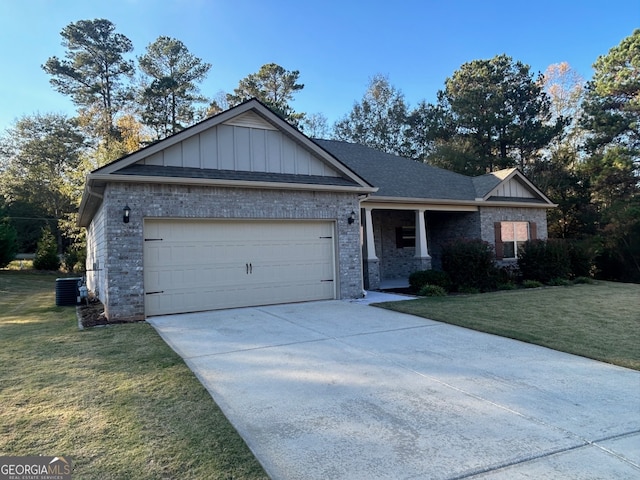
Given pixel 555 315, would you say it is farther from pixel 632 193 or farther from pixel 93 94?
pixel 93 94

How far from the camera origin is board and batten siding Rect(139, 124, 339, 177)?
29.7 ft

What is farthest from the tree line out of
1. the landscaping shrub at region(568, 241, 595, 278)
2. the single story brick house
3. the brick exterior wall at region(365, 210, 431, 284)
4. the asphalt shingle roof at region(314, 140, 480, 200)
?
the single story brick house

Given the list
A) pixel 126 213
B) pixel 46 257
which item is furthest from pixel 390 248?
pixel 46 257

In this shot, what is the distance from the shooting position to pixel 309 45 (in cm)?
2028

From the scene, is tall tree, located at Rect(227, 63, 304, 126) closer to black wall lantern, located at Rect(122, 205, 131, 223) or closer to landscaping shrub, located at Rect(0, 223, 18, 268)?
landscaping shrub, located at Rect(0, 223, 18, 268)

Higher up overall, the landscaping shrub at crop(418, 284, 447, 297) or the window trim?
the window trim

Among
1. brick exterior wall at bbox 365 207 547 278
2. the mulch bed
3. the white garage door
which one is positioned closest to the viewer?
the mulch bed

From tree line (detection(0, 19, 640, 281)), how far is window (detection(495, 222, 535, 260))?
882cm

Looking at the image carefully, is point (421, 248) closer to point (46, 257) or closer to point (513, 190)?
point (513, 190)

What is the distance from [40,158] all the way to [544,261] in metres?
35.3

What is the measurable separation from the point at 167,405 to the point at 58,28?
37.6 metres

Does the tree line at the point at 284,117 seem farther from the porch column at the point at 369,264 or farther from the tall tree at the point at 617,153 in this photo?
the porch column at the point at 369,264

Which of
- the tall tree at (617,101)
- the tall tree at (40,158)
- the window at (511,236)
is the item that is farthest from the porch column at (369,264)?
the tall tree at (40,158)

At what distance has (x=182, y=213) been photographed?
887 centimetres
